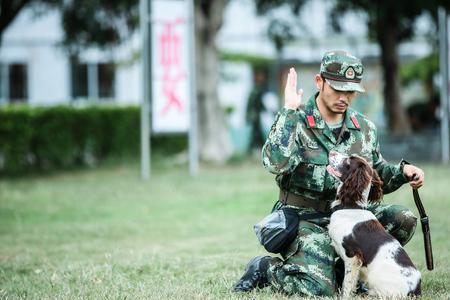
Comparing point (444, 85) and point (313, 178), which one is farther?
point (444, 85)

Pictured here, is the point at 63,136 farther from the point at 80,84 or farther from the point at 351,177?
the point at 351,177

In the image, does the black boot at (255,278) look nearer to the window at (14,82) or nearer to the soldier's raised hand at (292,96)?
the soldier's raised hand at (292,96)

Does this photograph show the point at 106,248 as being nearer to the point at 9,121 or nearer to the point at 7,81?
the point at 9,121

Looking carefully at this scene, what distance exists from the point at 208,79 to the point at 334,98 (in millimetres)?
13609

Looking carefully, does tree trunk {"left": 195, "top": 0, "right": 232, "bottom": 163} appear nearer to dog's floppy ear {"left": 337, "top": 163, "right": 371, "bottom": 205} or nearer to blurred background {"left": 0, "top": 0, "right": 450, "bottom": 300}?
blurred background {"left": 0, "top": 0, "right": 450, "bottom": 300}

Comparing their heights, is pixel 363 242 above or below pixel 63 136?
above

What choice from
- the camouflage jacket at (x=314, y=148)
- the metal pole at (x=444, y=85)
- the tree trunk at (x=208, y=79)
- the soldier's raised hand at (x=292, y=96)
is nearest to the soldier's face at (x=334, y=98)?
the camouflage jacket at (x=314, y=148)

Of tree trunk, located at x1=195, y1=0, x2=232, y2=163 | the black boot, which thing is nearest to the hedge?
tree trunk, located at x1=195, y1=0, x2=232, y2=163

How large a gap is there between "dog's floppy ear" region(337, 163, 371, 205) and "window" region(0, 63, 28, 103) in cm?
2564

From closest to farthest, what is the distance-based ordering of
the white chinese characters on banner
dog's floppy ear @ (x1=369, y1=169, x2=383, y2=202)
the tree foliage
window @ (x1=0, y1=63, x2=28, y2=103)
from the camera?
dog's floppy ear @ (x1=369, y1=169, x2=383, y2=202)
the white chinese characters on banner
the tree foliage
window @ (x1=0, y1=63, x2=28, y2=103)

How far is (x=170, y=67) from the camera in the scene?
607 inches

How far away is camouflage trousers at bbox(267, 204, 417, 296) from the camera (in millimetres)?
5250

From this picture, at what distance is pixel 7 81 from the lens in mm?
29375

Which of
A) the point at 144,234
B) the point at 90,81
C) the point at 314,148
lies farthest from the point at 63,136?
the point at 314,148
